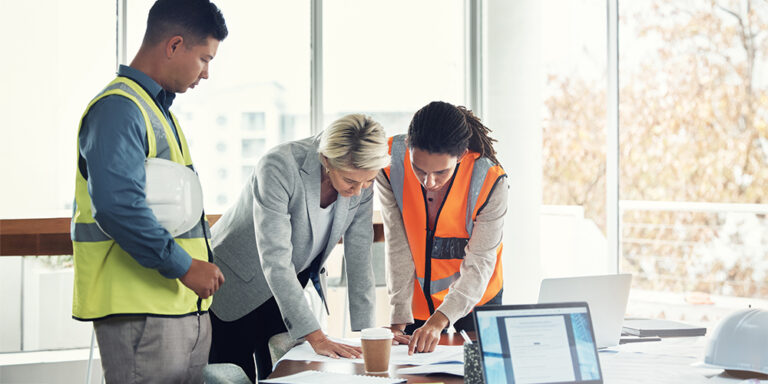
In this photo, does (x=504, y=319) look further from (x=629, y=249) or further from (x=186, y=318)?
(x=629, y=249)

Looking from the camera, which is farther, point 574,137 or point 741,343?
point 574,137

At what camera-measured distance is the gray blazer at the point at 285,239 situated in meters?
1.90

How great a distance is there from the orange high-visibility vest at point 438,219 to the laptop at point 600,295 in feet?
1.36

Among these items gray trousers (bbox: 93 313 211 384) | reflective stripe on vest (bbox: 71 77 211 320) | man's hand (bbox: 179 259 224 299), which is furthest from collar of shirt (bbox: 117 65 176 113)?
gray trousers (bbox: 93 313 211 384)

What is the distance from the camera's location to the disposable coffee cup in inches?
64.4

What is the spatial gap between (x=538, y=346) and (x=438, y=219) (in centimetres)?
84

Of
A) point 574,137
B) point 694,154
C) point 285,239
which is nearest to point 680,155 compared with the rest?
point 694,154

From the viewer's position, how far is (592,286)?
194 centimetres

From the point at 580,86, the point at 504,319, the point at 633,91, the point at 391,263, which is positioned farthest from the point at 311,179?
the point at 580,86

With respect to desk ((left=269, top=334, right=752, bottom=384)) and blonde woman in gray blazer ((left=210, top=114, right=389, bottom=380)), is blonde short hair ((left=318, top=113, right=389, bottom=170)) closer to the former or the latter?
blonde woman in gray blazer ((left=210, top=114, right=389, bottom=380))

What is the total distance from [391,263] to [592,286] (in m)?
Answer: 0.65

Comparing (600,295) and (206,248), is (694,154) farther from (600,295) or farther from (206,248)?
(206,248)

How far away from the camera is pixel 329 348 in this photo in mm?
1851

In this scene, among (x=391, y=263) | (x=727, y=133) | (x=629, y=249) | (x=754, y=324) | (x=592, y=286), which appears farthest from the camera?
(x=629, y=249)
